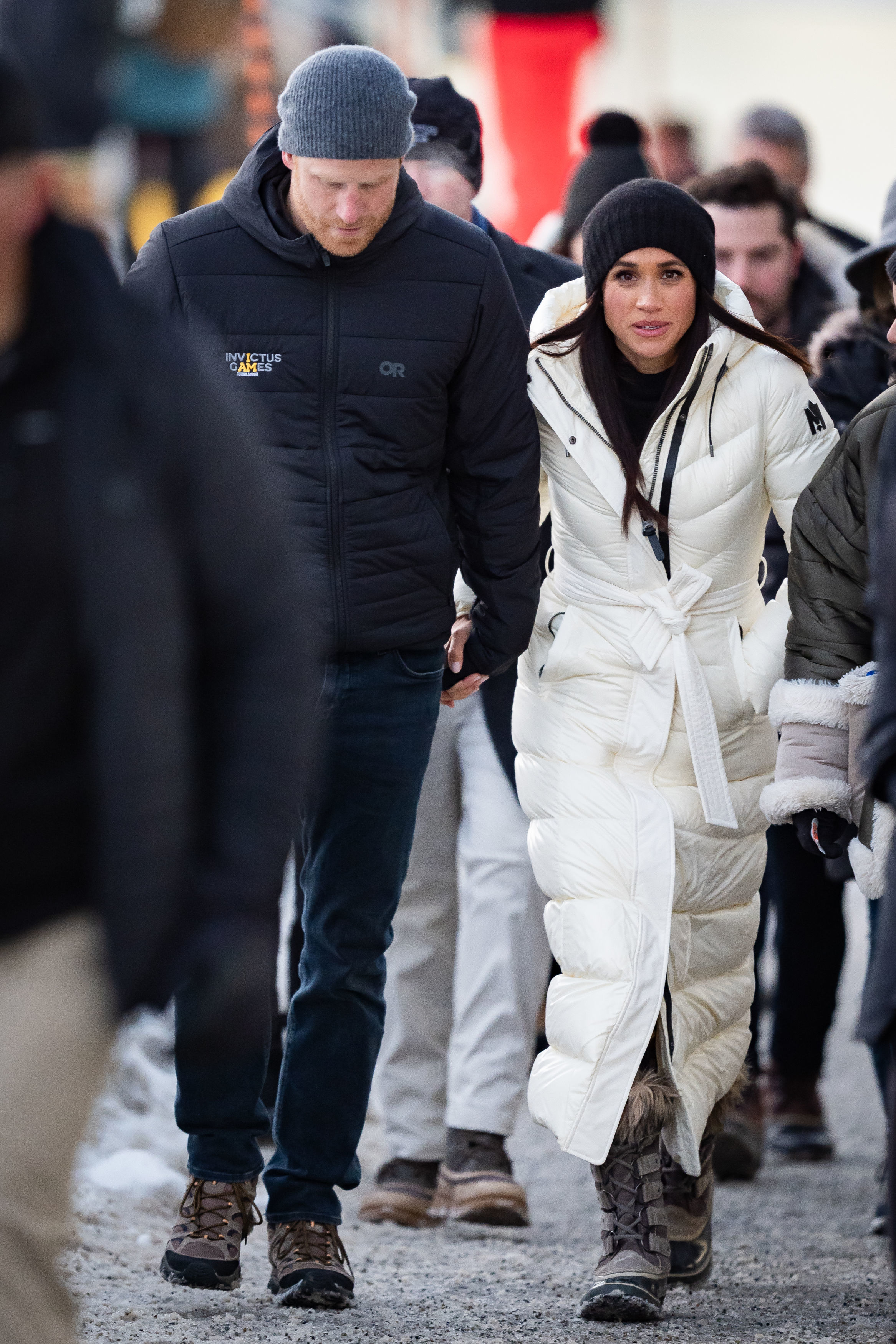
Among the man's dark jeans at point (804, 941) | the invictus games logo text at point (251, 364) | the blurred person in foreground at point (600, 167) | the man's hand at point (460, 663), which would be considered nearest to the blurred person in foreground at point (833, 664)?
the man's hand at point (460, 663)

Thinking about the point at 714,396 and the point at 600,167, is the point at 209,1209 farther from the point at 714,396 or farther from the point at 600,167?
the point at 600,167

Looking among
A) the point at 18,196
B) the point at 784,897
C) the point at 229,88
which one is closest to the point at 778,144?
the point at 784,897

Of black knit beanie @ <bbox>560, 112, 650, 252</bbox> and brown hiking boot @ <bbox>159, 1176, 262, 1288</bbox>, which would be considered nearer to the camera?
brown hiking boot @ <bbox>159, 1176, 262, 1288</bbox>

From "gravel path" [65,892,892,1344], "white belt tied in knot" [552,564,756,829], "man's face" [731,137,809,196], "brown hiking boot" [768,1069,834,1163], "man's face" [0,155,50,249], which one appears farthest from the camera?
"man's face" [731,137,809,196]

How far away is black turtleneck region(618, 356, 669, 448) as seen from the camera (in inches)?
169

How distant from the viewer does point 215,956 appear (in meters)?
2.33

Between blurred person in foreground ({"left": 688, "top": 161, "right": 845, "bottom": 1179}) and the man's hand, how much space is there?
1.23m

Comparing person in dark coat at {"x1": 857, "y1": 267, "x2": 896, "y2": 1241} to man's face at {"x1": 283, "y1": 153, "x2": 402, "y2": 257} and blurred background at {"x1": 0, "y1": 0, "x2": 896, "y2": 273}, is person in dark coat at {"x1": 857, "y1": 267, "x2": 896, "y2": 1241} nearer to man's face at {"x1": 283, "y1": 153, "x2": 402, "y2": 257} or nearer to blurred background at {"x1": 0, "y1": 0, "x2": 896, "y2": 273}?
Answer: man's face at {"x1": 283, "y1": 153, "x2": 402, "y2": 257}

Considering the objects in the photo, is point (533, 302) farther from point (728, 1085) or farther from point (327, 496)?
point (728, 1085)

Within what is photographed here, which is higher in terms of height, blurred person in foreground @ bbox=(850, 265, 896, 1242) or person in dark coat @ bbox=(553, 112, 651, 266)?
person in dark coat @ bbox=(553, 112, 651, 266)

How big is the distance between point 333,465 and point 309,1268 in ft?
5.14

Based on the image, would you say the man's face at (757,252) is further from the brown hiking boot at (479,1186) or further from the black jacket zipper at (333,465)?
the brown hiking boot at (479,1186)

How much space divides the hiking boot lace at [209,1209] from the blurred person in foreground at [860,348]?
2246mm

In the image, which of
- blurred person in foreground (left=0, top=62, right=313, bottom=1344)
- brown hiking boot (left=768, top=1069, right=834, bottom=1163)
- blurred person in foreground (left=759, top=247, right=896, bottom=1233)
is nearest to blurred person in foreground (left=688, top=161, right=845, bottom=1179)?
brown hiking boot (left=768, top=1069, right=834, bottom=1163)
